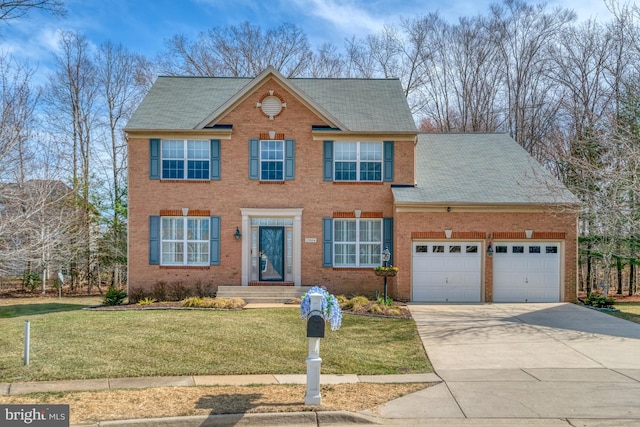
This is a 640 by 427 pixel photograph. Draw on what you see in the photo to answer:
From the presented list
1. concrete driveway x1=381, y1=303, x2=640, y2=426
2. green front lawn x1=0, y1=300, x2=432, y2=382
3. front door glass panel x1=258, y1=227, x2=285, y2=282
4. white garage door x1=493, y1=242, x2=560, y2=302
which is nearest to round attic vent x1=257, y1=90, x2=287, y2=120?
front door glass panel x1=258, y1=227, x2=285, y2=282

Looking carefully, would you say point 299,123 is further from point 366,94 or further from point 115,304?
point 115,304

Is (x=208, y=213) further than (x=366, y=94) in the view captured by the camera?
No

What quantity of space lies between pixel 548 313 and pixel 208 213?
11450 mm

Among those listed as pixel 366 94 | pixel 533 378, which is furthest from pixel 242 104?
pixel 533 378

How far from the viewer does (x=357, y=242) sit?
1920cm

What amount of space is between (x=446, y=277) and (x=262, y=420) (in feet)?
41.8

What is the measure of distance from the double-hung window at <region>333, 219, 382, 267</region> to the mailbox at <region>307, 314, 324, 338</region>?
11.8 metres

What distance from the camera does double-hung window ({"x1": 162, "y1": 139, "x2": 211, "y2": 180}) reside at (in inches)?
757

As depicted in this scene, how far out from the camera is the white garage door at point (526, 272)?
18.4 metres

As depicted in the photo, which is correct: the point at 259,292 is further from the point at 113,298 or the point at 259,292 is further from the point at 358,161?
the point at 358,161

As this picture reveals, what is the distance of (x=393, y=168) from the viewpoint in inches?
761

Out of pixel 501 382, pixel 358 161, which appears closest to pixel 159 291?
pixel 358 161

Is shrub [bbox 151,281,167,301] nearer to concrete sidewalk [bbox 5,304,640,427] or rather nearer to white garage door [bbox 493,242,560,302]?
concrete sidewalk [bbox 5,304,640,427]

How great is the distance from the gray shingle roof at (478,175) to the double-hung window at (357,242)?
163cm
